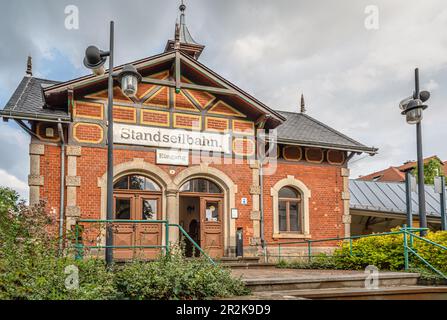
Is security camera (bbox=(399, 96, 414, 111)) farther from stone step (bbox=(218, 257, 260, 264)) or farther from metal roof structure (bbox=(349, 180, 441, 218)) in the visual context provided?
metal roof structure (bbox=(349, 180, 441, 218))

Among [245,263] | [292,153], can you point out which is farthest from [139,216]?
[292,153]

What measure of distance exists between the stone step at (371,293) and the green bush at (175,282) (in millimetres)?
514

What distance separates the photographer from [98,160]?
12.6 meters

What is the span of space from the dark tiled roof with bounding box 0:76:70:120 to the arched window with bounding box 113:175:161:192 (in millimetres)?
2317

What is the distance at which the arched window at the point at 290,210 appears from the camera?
15031 mm

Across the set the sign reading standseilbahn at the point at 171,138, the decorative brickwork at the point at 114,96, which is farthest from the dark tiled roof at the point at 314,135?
the decorative brickwork at the point at 114,96

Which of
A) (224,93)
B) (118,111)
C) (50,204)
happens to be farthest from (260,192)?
(50,204)

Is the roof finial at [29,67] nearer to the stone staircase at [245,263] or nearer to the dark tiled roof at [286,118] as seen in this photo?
A: the dark tiled roof at [286,118]

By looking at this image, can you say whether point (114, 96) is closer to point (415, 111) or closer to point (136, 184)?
point (136, 184)

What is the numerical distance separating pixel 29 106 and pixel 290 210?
8619mm

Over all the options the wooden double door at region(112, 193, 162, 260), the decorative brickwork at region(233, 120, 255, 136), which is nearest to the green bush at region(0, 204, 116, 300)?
the wooden double door at region(112, 193, 162, 260)
